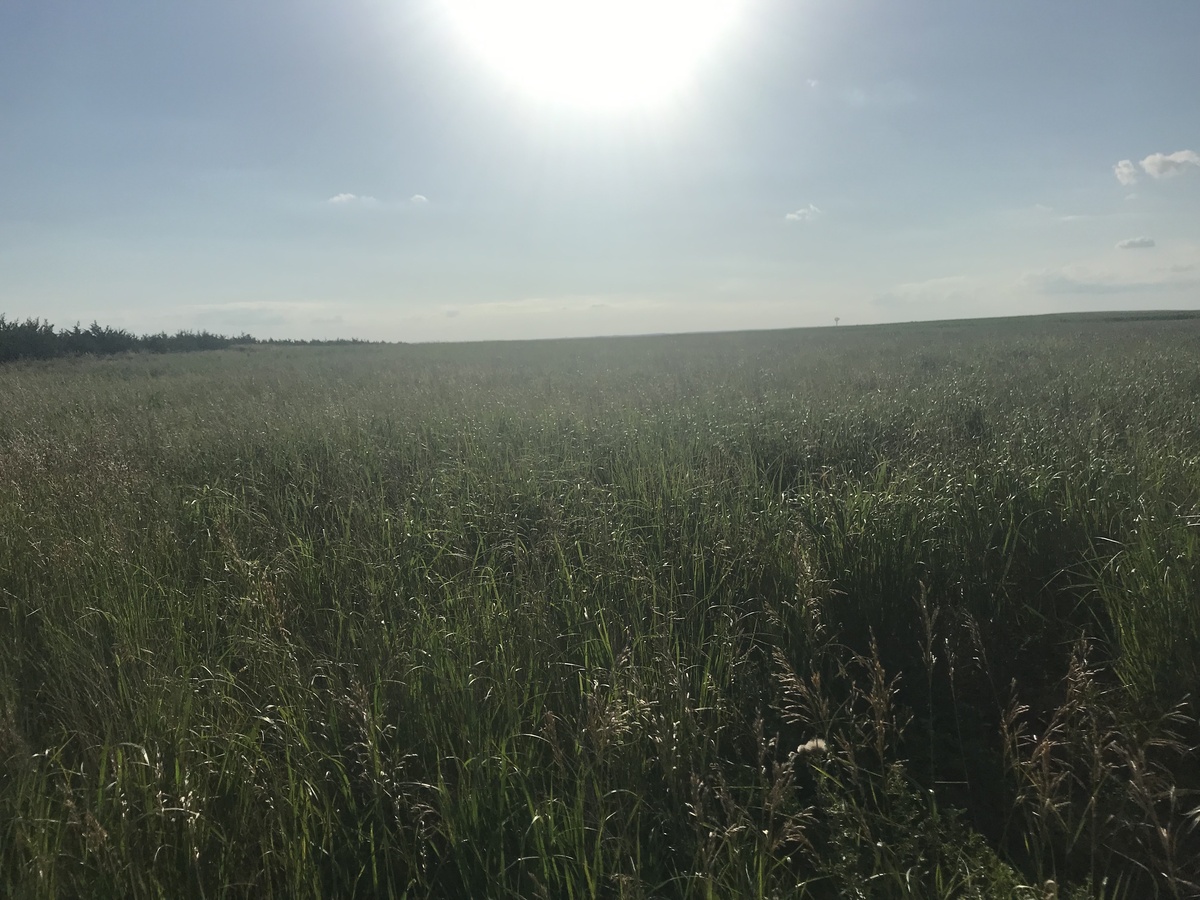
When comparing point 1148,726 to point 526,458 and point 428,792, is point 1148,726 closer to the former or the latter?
point 428,792

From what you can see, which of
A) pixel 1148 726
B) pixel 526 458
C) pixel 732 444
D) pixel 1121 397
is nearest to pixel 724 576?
pixel 1148 726

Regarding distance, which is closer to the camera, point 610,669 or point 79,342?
point 610,669

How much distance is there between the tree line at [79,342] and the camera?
26734 mm

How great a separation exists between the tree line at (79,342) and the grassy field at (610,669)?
27.6 meters

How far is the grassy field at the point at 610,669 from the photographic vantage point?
5.59 feet

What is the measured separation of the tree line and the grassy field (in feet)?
90.7

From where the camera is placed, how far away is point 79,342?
30453 mm

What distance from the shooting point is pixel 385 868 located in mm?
1750

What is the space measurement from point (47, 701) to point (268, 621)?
2.67 feet

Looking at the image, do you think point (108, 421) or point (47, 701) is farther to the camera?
point (108, 421)

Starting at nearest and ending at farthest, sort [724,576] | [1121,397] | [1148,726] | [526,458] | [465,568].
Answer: [1148,726] < [724,576] < [465,568] < [526,458] < [1121,397]

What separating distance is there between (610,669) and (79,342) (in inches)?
1424

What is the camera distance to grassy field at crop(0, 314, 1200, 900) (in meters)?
1.70

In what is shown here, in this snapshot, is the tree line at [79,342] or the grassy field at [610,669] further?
the tree line at [79,342]
